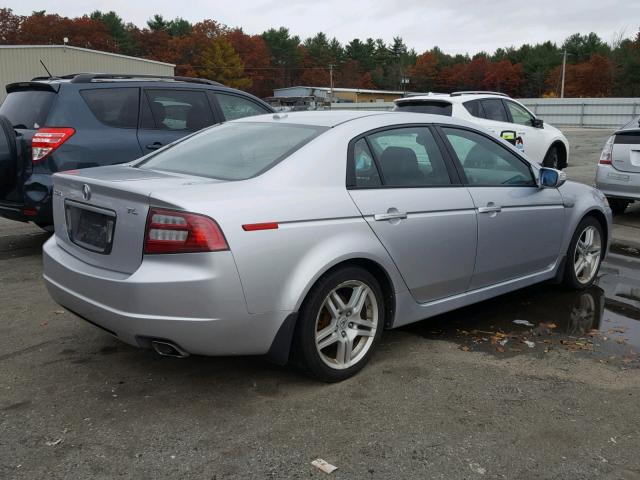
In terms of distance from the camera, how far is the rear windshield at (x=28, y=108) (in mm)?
6137

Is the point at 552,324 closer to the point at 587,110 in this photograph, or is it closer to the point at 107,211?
the point at 107,211

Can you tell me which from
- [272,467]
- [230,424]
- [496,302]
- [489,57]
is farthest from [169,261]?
[489,57]

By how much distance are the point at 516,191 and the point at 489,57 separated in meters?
114

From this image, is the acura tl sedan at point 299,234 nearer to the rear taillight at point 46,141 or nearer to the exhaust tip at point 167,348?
the exhaust tip at point 167,348

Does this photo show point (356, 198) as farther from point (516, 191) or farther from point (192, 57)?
point (192, 57)

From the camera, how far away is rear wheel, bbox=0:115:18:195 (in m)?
5.86

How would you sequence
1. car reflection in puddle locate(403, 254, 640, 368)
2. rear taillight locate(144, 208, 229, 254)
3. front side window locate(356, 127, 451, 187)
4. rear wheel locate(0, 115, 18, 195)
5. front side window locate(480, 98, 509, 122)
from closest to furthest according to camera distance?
1. rear taillight locate(144, 208, 229, 254)
2. front side window locate(356, 127, 451, 187)
3. car reflection in puddle locate(403, 254, 640, 368)
4. rear wheel locate(0, 115, 18, 195)
5. front side window locate(480, 98, 509, 122)

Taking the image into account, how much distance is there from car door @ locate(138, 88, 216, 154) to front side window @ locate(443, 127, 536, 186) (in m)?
3.46

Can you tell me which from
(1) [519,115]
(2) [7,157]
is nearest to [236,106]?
(2) [7,157]

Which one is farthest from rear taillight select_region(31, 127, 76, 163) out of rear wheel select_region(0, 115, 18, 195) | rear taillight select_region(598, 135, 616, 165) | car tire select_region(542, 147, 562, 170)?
car tire select_region(542, 147, 562, 170)

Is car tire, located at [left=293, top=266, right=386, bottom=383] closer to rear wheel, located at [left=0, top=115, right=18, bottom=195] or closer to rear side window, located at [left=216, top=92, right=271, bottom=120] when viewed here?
rear wheel, located at [left=0, top=115, right=18, bottom=195]

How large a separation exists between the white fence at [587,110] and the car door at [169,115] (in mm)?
27459

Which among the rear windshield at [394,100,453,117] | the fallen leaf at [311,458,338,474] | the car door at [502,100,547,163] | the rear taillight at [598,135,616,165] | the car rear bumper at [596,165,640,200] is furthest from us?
the car door at [502,100,547,163]

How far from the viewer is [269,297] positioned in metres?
3.19
